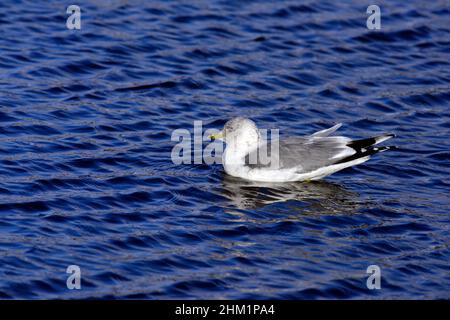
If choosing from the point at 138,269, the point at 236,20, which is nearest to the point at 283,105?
the point at 236,20

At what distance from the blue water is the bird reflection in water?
4 centimetres

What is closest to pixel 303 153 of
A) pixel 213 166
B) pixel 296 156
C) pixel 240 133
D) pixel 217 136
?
pixel 296 156

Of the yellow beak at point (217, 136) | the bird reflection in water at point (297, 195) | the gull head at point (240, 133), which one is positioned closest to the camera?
the bird reflection in water at point (297, 195)

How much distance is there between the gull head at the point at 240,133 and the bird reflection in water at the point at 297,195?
0.48 metres

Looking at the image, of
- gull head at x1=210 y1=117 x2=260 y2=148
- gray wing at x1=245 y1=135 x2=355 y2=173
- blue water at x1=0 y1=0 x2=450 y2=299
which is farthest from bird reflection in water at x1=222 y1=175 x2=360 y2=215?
gull head at x1=210 y1=117 x2=260 y2=148

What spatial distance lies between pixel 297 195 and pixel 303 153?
1.88 ft

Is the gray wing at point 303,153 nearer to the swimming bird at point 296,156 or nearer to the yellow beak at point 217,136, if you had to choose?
the swimming bird at point 296,156

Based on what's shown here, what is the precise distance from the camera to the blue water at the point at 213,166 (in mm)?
10188

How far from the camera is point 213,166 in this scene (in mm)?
13461

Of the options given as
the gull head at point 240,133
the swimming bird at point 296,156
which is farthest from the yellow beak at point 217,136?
the swimming bird at point 296,156

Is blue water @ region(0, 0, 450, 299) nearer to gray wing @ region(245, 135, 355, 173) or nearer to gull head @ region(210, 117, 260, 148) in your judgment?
gray wing @ region(245, 135, 355, 173)

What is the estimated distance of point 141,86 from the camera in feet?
50.5

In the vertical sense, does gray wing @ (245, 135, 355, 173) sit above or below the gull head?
below

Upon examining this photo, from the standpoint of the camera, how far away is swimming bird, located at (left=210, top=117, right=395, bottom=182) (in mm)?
12633
